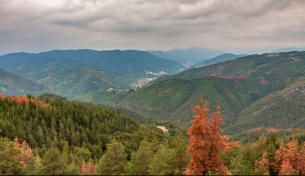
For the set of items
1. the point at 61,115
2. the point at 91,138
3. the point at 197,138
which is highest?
the point at 197,138

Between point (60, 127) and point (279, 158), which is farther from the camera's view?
point (60, 127)

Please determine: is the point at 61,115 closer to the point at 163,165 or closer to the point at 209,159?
the point at 163,165

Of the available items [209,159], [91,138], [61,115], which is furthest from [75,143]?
[209,159]

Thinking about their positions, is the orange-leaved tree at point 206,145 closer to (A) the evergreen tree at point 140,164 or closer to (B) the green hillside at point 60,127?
(A) the evergreen tree at point 140,164

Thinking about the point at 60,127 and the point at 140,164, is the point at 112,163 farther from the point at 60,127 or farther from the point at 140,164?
the point at 60,127

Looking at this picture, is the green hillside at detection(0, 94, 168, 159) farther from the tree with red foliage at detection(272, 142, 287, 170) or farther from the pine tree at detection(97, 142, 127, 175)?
the tree with red foliage at detection(272, 142, 287, 170)

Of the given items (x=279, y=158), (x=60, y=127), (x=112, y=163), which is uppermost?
(x=112, y=163)

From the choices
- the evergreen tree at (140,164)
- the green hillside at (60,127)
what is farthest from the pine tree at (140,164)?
the green hillside at (60,127)

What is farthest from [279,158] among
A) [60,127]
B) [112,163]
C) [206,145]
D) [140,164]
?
[60,127]

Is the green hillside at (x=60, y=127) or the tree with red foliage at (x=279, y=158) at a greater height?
the tree with red foliage at (x=279, y=158)
